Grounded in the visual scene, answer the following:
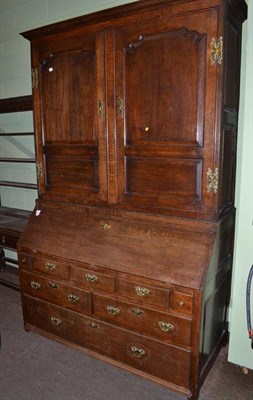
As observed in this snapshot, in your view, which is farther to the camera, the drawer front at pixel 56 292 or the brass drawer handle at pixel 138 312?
the drawer front at pixel 56 292

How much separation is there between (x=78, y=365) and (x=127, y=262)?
0.81m

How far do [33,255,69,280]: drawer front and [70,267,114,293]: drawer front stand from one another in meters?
0.06

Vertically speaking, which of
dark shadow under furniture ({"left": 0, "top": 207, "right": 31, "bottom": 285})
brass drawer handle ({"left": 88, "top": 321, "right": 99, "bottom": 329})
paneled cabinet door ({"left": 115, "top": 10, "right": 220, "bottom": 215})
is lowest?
brass drawer handle ({"left": 88, "top": 321, "right": 99, "bottom": 329})

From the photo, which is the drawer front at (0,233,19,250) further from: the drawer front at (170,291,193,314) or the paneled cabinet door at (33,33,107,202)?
the drawer front at (170,291,193,314)

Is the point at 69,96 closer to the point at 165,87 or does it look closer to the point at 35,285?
the point at 165,87

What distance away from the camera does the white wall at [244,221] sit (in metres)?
1.60

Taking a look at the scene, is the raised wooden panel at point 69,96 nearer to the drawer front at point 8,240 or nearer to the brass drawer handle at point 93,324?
the drawer front at point 8,240

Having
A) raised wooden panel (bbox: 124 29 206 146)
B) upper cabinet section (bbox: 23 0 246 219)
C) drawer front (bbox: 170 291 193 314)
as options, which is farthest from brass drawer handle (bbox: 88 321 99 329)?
raised wooden panel (bbox: 124 29 206 146)

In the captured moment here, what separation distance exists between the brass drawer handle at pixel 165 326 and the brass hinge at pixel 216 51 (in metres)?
1.34

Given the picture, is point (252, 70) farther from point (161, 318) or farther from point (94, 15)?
point (161, 318)

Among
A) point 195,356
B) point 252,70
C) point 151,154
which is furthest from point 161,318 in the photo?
point 252,70

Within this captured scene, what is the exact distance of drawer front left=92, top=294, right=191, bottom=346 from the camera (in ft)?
5.10

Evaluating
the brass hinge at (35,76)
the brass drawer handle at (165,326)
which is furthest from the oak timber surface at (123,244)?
the brass hinge at (35,76)

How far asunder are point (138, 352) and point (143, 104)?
1.41 metres
